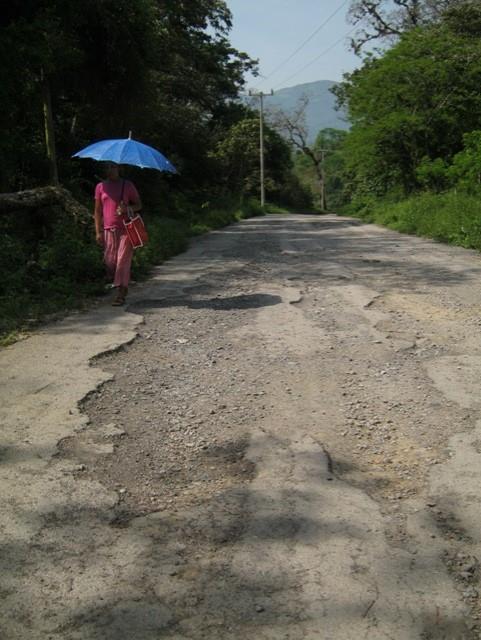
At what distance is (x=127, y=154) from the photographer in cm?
686

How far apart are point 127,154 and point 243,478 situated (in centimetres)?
475

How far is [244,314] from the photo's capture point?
21.4 feet

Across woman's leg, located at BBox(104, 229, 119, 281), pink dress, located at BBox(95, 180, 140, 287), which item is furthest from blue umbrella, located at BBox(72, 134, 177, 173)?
woman's leg, located at BBox(104, 229, 119, 281)

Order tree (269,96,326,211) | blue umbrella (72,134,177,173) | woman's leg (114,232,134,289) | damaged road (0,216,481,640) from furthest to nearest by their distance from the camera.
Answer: tree (269,96,326,211)
woman's leg (114,232,134,289)
blue umbrella (72,134,177,173)
damaged road (0,216,481,640)

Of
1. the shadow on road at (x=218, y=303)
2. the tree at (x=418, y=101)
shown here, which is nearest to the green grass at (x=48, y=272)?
the shadow on road at (x=218, y=303)

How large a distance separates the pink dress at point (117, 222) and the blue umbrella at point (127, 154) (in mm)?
323

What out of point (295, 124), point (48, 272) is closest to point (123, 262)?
point (48, 272)

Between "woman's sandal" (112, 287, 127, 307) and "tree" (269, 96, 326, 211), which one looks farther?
"tree" (269, 96, 326, 211)

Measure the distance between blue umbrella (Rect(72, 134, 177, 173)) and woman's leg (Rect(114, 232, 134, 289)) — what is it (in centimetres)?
83

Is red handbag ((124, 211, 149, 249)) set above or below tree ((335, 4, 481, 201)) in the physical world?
below

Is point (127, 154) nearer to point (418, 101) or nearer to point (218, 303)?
point (218, 303)

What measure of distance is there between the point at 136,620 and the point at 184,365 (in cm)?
284

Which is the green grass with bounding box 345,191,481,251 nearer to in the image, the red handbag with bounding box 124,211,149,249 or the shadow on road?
the shadow on road

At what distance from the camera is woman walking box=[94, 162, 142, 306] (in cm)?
703
